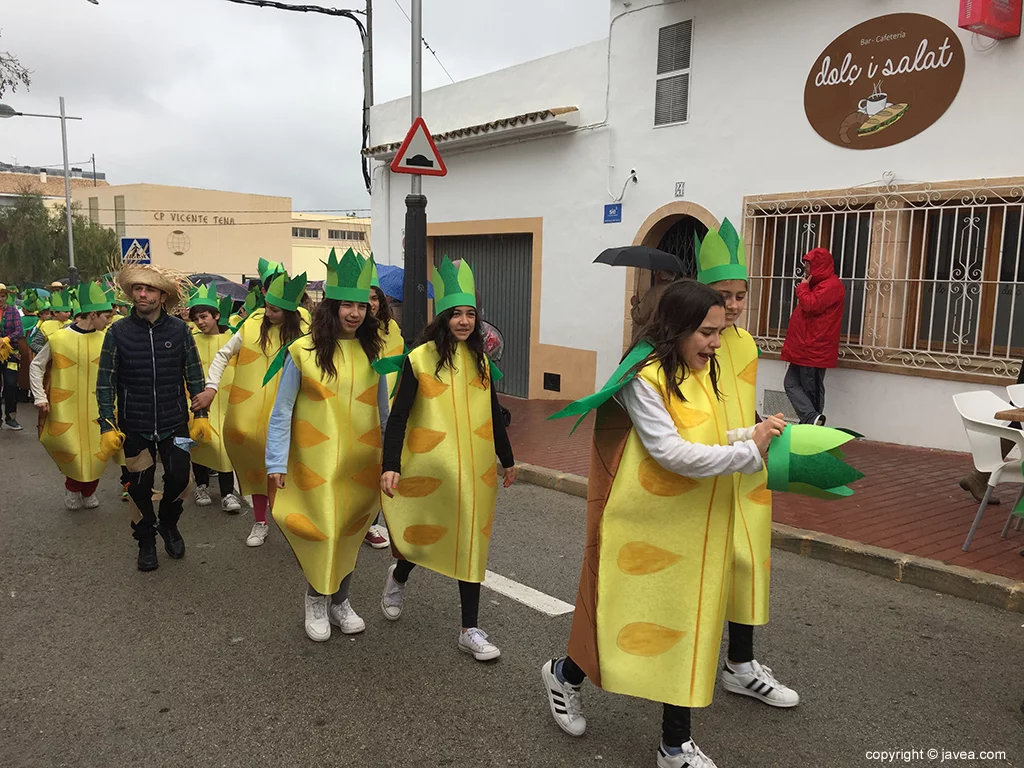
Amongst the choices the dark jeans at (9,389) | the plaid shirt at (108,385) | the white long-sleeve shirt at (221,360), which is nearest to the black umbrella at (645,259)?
the white long-sleeve shirt at (221,360)

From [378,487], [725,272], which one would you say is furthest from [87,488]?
[725,272]

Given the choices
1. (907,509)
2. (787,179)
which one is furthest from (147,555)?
(787,179)

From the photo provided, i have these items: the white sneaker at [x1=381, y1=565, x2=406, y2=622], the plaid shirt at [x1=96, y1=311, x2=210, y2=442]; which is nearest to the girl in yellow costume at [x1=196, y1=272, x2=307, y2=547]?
the plaid shirt at [x1=96, y1=311, x2=210, y2=442]

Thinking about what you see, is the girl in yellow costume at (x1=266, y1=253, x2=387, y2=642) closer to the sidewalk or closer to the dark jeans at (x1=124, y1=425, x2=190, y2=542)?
the dark jeans at (x1=124, y1=425, x2=190, y2=542)

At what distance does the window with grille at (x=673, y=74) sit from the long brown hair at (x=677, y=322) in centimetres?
762

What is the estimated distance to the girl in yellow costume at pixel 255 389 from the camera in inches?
222

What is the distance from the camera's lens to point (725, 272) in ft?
11.8

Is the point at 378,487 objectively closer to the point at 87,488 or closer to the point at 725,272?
the point at 725,272

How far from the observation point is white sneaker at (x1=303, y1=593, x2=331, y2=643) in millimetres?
4062

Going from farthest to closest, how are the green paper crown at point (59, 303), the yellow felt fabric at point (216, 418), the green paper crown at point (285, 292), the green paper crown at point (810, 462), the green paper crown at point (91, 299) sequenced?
1. the green paper crown at point (59, 303)
2. the green paper crown at point (91, 299)
3. the yellow felt fabric at point (216, 418)
4. the green paper crown at point (285, 292)
5. the green paper crown at point (810, 462)

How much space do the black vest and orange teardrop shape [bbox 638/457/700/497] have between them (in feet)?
11.3

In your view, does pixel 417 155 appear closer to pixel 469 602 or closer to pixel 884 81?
pixel 884 81

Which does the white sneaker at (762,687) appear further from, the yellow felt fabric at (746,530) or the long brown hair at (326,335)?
the long brown hair at (326,335)

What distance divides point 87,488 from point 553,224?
22.5ft
